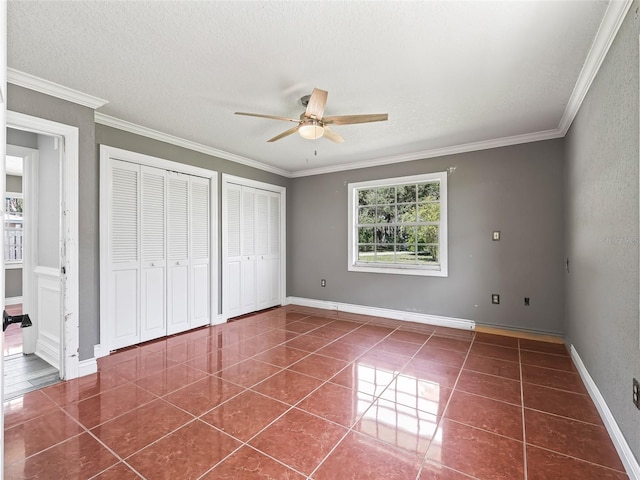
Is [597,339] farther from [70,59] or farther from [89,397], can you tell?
[70,59]

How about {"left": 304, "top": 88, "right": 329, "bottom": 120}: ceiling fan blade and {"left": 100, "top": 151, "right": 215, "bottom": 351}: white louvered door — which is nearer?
{"left": 304, "top": 88, "right": 329, "bottom": 120}: ceiling fan blade

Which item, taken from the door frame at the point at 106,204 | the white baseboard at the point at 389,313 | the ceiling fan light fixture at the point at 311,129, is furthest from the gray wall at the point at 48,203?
the white baseboard at the point at 389,313

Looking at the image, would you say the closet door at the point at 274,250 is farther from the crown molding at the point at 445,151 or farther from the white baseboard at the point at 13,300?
the white baseboard at the point at 13,300

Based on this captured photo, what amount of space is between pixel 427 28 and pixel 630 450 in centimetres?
260

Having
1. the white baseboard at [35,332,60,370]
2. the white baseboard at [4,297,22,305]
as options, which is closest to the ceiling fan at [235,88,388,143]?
the white baseboard at [35,332,60,370]

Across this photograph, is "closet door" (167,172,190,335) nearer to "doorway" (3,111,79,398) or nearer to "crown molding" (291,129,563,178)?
"doorway" (3,111,79,398)

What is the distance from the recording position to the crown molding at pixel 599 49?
1697mm

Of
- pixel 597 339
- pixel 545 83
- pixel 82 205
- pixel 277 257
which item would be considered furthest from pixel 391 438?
pixel 277 257

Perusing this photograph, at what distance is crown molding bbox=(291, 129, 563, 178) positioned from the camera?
372cm

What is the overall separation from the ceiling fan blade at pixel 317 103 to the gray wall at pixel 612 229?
1.74 meters

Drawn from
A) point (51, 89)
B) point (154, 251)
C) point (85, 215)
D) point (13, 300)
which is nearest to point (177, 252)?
point (154, 251)

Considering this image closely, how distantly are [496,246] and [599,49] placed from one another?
2432 millimetres

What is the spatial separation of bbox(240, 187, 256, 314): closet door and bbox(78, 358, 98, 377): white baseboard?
2204 mm

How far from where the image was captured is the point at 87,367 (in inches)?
111
